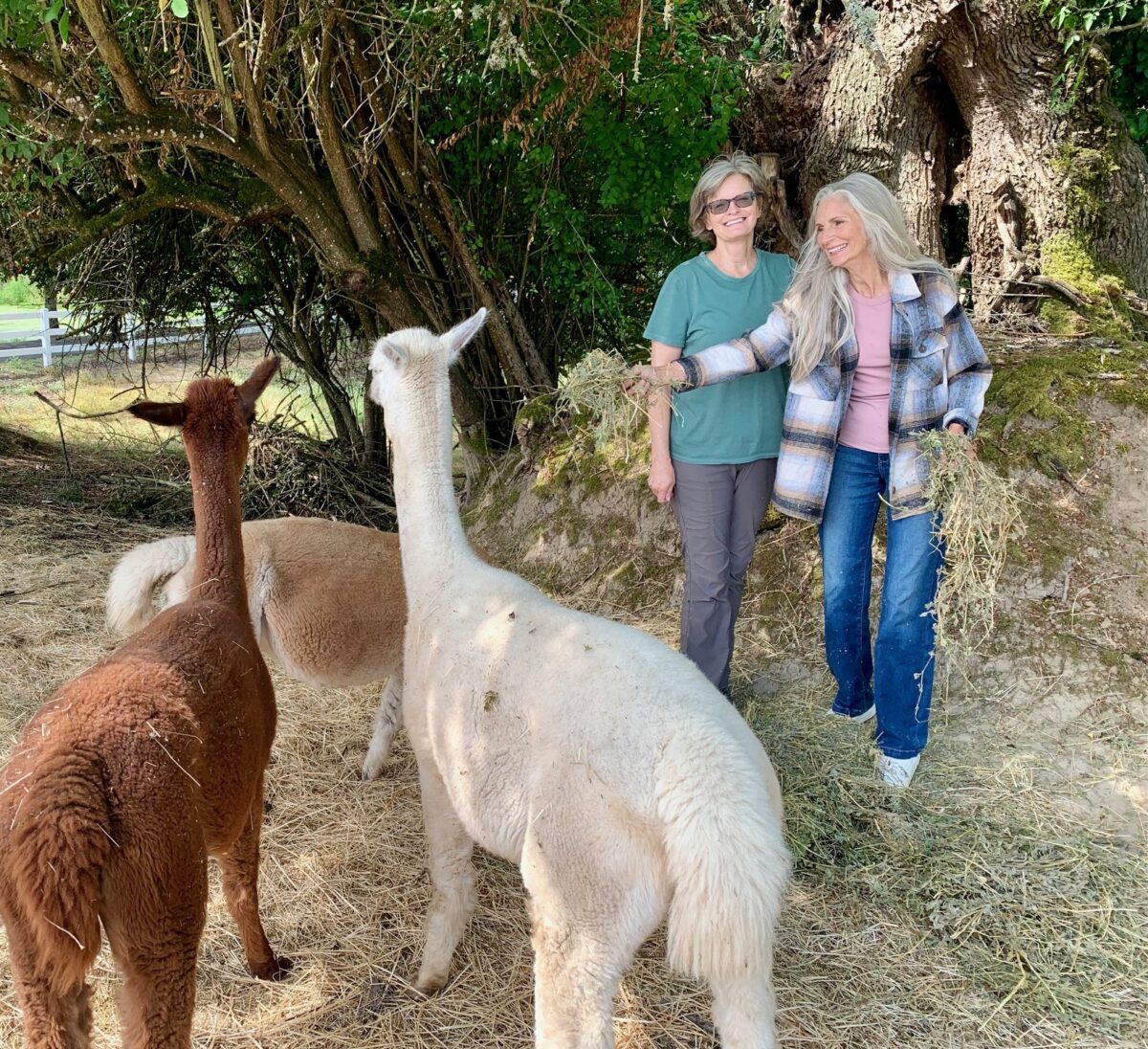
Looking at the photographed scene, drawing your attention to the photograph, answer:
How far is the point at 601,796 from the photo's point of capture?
192 cm

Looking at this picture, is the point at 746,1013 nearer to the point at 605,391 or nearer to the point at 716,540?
the point at 716,540

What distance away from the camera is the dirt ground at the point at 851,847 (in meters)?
2.49

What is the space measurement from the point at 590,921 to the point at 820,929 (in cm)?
121

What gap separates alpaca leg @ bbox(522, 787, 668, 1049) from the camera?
1.88 meters

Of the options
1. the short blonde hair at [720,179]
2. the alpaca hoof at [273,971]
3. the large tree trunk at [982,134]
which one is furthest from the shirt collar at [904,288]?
the large tree trunk at [982,134]

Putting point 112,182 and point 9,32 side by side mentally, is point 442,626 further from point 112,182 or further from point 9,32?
point 112,182

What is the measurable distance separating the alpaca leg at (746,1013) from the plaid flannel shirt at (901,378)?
1.69 m

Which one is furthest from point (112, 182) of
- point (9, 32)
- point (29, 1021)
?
point (29, 1021)

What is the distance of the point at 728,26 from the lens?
5.88 metres

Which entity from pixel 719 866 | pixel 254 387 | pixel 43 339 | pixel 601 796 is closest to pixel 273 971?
pixel 601 796

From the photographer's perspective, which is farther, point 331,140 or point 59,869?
point 331,140

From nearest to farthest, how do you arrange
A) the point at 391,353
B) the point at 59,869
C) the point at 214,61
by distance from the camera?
the point at 59,869
the point at 391,353
the point at 214,61

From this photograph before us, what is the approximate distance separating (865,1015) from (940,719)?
1559 millimetres

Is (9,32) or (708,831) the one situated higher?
(9,32)
